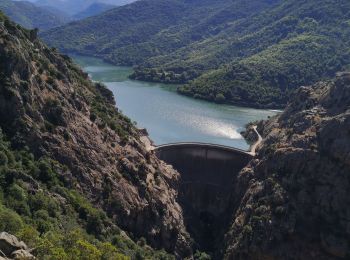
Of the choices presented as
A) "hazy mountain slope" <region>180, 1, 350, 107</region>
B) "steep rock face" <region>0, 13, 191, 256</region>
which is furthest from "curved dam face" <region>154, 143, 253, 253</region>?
"hazy mountain slope" <region>180, 1, 350, 107</region>

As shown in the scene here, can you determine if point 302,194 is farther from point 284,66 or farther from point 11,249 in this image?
point 284,66

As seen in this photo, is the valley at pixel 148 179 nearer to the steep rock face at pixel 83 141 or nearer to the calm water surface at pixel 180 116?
the steep rock face at pixel 83 141

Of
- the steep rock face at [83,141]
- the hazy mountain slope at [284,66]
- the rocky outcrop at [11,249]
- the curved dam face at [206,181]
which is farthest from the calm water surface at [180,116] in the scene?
the rocky outcrop at [11,249]

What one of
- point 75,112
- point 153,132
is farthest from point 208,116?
point 75,112

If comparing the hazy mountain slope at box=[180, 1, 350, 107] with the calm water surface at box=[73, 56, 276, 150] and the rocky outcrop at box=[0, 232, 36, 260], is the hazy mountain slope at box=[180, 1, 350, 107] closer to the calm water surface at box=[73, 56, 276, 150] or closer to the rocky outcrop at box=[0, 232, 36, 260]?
the calm water surface at box=[73, 56, 276, 150]

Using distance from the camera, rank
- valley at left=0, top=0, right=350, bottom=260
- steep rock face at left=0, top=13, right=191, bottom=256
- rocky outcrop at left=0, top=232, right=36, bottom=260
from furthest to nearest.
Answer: steep rock face at left=0, top=13, right=191, bottom=256 → valley at left=0, top=0, right=350, bottom=260 → rocky outcrop at left=0, top=232, right=36, bottom=260

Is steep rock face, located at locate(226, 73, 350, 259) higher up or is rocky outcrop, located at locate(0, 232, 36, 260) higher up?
rocky outcrop, located at locate(0, 232, 36, 260)

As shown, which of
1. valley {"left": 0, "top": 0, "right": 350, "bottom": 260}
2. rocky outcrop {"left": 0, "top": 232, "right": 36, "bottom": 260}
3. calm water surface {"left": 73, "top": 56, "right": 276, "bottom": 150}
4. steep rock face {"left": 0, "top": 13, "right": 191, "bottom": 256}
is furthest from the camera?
calm water surface {"left": 73, "top": 56, "right": 276, "bottom": 150}

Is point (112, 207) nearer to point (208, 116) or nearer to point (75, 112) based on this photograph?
point (75, 112)
